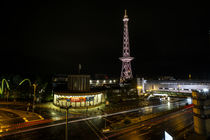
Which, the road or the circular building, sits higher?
the circular building

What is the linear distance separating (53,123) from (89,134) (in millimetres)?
9482

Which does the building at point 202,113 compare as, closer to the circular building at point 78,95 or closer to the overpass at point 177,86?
the circular building at point 78,95

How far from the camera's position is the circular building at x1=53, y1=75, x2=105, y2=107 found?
36.1 m

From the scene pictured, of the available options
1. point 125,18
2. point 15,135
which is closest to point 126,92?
point 15,135

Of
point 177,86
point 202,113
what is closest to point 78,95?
point 202,113

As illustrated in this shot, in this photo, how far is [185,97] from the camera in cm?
5831

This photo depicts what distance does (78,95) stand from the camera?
36.3 meters

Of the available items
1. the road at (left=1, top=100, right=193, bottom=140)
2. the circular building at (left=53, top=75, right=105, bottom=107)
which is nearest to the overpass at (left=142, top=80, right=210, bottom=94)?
the circular building at (left=53, top=75, right=105, bottom=107)

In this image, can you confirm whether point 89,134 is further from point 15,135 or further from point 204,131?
point 204,131

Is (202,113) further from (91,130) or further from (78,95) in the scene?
(78,95)

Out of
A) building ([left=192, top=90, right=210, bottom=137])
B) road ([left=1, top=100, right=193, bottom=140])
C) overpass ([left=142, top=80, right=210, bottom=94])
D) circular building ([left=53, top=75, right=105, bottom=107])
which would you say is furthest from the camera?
overpass ([left=142, top=80, right=210, bottom=94])

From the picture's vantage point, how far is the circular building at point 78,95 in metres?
36.1

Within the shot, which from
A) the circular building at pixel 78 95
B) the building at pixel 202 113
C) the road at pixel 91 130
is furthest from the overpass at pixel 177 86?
the building at pixel 202 113

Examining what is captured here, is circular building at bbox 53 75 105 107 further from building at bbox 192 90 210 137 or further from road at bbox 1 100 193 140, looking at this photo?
building at bbox 192 90 210 137
